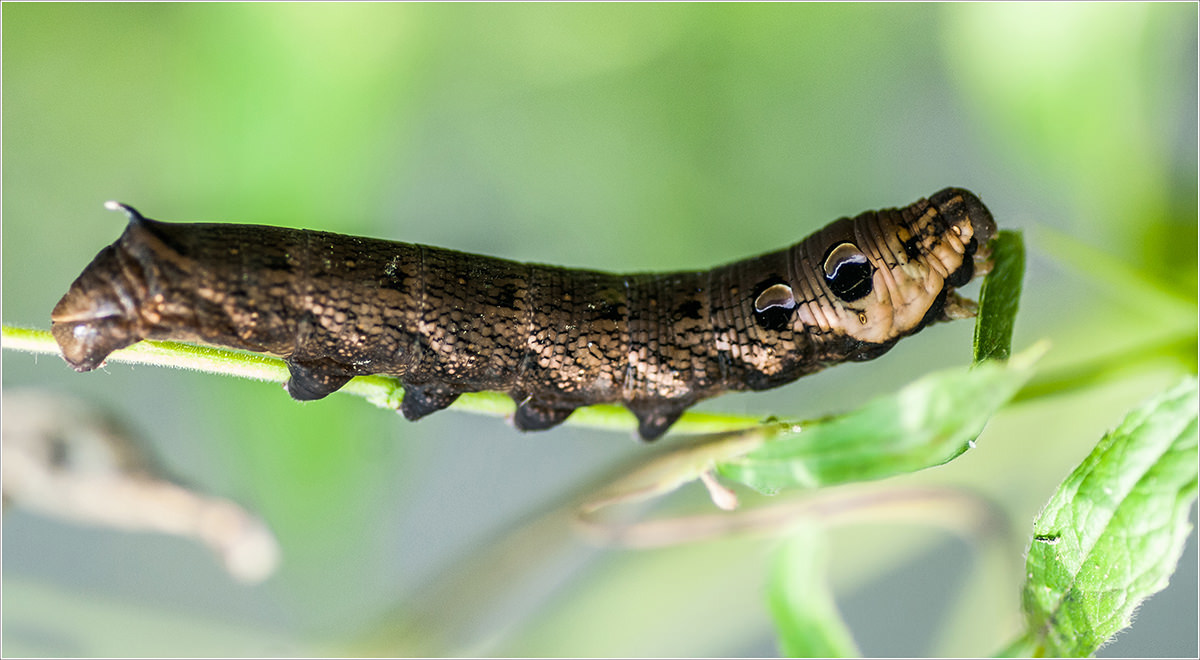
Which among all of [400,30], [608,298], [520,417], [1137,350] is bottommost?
[1137,350]

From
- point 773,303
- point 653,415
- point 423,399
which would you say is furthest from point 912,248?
point 423,399

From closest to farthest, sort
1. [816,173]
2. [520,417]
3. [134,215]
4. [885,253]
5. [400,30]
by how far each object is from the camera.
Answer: [134,215]
[885,253]
[520,417]
[400,30]
[816,173]

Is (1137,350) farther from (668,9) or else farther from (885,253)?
(668,9)

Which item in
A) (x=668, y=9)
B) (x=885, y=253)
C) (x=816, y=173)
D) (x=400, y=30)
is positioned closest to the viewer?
(x=885, y=253)

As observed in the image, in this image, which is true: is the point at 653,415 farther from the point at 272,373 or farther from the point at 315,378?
the point at 272,373

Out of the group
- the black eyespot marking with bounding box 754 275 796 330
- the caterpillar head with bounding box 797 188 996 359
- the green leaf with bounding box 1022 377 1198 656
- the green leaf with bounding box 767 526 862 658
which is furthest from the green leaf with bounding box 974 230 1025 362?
the green leaf with bounding box 767 526 862 658

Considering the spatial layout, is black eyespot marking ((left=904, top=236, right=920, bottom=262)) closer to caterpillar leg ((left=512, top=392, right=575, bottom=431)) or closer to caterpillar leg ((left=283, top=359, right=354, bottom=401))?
caterpillar leg ((left=512, top=392, right=575, bottom=431))

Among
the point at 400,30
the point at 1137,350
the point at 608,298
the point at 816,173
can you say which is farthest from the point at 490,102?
the point at 1137,350
